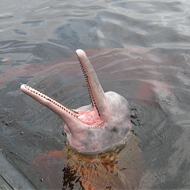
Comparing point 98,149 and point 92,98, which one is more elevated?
point 92,98

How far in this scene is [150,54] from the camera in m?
7.43

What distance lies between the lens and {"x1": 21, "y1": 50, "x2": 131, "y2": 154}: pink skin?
12.5ft

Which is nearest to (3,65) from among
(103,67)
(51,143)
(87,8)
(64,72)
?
(64,72)

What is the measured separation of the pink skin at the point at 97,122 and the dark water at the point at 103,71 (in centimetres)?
46

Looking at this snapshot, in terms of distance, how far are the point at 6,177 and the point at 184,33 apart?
6.91 metres

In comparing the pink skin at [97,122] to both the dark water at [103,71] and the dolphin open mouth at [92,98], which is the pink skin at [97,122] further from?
the dark water at [103,71]

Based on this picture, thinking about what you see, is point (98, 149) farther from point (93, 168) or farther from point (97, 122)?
point (97, 122)

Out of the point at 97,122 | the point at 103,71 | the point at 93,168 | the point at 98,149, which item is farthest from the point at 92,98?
the point at 103,71

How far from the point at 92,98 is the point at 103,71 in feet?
9.23

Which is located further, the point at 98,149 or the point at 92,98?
the point at 98,149

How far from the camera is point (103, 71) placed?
6715 millimetres

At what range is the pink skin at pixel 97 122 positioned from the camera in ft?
12.5

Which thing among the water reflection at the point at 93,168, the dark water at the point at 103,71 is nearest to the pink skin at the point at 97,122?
the water reflection at the point at 93,168

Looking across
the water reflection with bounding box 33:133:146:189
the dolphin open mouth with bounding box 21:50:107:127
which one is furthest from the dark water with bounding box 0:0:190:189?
the dolphin open mouth with bounding box 21:50:107:127
